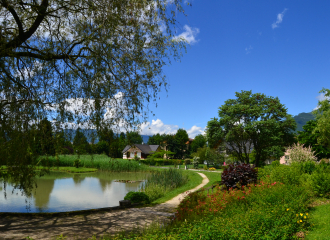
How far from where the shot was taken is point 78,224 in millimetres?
7309

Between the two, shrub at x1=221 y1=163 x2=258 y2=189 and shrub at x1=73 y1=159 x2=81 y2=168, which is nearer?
shrub at x1=221 y1=163 x2=258 y2=189

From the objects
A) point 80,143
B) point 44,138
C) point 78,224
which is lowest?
point 78,224

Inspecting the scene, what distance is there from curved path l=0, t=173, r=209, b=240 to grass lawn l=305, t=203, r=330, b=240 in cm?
385

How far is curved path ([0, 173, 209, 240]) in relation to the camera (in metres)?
6.34

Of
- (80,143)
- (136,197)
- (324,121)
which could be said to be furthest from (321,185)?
(324,121)

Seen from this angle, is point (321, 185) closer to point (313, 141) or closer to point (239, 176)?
point (239, 176)

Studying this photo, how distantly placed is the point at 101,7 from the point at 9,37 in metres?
2.56

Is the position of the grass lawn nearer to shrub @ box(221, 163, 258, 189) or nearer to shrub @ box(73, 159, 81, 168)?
shrub @ box(221, 163, 258, 189)

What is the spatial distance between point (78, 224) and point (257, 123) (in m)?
15.5

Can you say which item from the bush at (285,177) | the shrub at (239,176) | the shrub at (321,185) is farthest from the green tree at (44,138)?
the shrub at (321,185)

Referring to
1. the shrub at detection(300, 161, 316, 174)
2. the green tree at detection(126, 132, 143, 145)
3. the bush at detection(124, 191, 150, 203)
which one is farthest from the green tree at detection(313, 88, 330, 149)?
the green tree at detection(126, 132, 143, 145)

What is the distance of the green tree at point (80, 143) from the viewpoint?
5.94 metres

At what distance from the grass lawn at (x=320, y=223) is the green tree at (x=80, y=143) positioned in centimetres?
549

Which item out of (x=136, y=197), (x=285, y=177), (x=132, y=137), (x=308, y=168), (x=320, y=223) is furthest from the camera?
(x=308, y=168)
